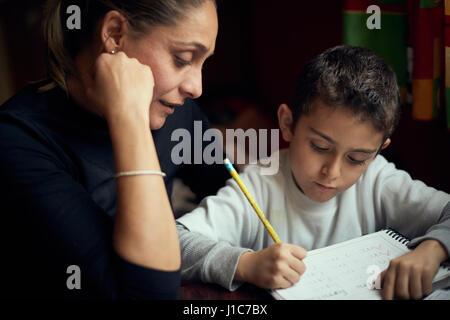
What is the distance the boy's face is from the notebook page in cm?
14

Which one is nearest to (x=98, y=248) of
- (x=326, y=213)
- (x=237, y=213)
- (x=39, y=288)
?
(x=39, y=288)

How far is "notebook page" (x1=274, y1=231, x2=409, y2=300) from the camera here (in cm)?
71

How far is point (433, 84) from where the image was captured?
3.92 ft

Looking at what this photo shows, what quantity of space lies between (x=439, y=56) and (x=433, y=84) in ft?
0.25

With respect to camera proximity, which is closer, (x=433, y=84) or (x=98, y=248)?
(x=98, y=248)

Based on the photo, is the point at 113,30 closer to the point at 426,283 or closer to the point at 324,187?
the point at 324,187

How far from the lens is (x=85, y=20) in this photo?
0.89 meters

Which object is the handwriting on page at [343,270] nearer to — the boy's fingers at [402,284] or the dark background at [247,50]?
the boy's fingers at [402,284]

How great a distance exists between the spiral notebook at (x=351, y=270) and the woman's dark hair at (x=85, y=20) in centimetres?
51

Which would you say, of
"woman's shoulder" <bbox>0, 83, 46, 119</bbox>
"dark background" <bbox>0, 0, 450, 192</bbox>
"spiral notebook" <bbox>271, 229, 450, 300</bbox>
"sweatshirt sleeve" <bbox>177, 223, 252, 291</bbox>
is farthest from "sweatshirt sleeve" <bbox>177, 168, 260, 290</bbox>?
"dark background" <bbox>0, 0, 450, 192</bbox>

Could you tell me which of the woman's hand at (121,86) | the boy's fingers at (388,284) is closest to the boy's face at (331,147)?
the boy's fingers at (388,284)

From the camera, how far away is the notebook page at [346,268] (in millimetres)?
706

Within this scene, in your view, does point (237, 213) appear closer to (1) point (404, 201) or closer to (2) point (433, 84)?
(1) point (404, 201)

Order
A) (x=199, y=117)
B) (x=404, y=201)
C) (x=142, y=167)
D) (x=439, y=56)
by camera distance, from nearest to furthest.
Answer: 1. (x=142, y=167)
2. (x=404, y=201)
3. (x=439, y=56)
4. (x=199, y=117)
